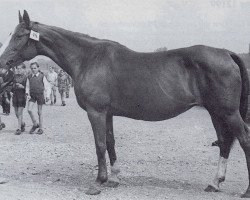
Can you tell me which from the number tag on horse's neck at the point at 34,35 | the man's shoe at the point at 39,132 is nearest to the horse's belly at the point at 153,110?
the number tag on horse's neck at the point at 34,35

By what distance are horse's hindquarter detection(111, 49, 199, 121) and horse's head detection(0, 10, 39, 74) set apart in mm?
1403

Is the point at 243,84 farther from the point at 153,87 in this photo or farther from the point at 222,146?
the point at 153,87

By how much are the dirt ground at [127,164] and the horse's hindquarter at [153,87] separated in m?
1.19

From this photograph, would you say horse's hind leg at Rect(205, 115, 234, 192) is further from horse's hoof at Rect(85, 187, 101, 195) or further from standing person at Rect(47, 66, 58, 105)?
standing person at Rect(47, 66, 58, 105)

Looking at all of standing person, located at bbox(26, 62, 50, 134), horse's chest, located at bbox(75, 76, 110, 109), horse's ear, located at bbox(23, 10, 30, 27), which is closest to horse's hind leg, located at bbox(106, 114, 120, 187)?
horse's chest, located at bbox(75, 76, 110, 109)

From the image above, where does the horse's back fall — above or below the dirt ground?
above

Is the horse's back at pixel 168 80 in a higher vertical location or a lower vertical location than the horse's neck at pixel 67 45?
lower

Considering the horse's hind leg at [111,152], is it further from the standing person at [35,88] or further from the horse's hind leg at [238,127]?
the standing person at [35,88]

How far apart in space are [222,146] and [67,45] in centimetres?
280

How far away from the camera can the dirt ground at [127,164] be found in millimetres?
5789

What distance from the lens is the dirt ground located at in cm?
579

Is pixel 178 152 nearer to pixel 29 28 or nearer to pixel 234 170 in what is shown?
pixel 234 170

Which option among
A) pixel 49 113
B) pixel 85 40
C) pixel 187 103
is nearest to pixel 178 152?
pixel 187 103

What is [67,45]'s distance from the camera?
6.19 meters
